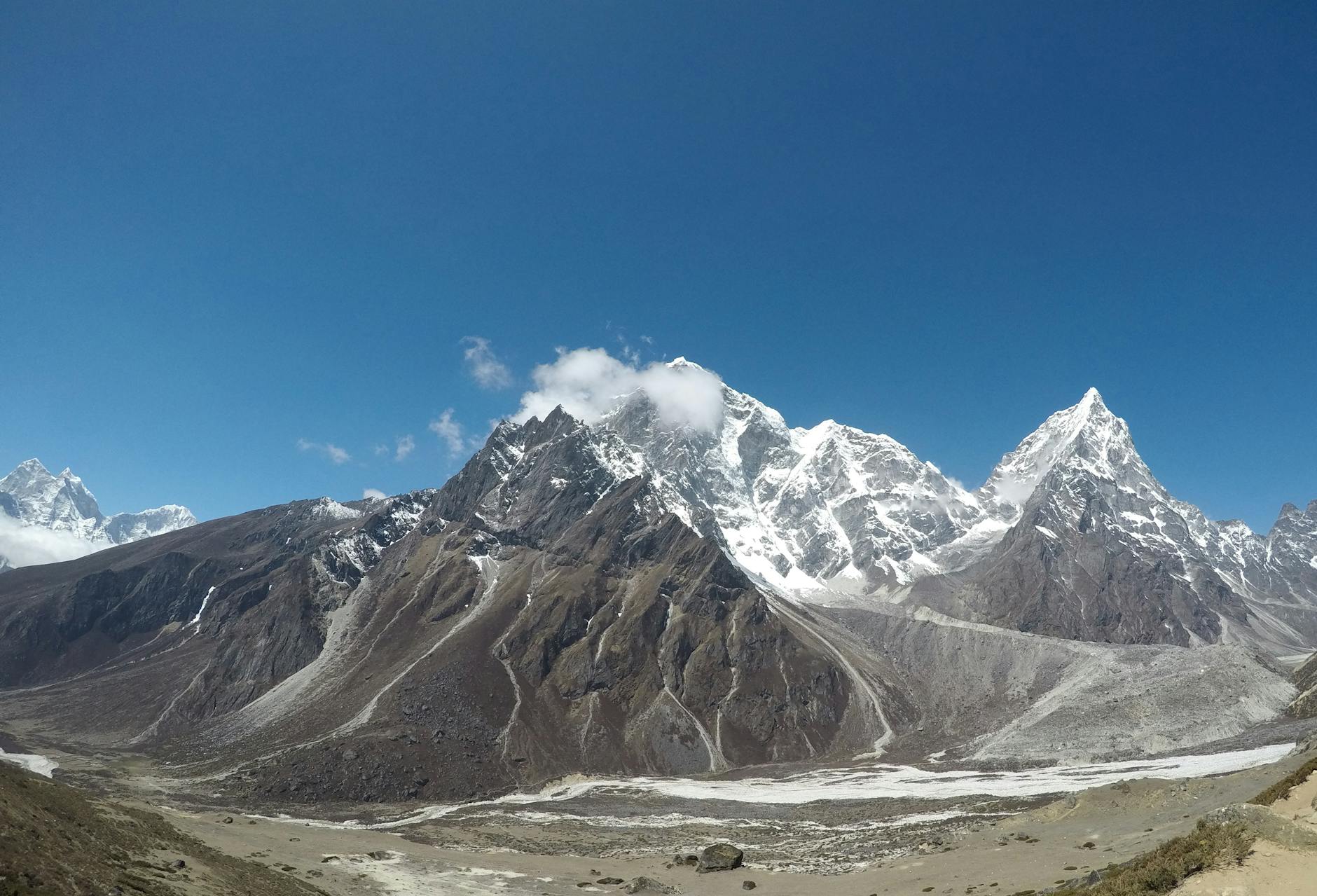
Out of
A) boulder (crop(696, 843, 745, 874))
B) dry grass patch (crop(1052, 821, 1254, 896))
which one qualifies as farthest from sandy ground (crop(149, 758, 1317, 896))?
dry grass patch (crop(1052, 821, 1254, 896))

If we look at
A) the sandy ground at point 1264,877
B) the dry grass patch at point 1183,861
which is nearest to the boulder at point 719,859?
the dry grass patch at point 1183,861

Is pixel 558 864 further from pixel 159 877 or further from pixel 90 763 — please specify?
pixel 90 763

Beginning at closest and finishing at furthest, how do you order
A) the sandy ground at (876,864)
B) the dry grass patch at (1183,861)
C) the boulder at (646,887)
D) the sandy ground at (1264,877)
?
the sandy ground at (1264,877), the dry grass patch at (1183,861), the sandy ground at (876,864), the boulder at (646,887)

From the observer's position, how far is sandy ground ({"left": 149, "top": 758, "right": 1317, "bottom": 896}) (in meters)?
57.1

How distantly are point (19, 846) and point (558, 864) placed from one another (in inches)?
2463

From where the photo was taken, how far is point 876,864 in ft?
237

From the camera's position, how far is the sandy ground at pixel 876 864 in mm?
57062

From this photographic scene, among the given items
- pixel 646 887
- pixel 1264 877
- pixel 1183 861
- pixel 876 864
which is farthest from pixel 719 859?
pixel 1264 877

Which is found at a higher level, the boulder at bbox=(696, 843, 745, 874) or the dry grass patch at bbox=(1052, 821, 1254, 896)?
the dry grass patch at bbox=(1052, 821, 1254, 896)

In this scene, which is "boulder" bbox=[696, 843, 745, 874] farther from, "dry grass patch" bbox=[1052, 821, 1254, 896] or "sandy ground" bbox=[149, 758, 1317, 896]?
"dry grass patch" bbox=[1052, 821, 1254, 896]

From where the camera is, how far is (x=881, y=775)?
6393 inches

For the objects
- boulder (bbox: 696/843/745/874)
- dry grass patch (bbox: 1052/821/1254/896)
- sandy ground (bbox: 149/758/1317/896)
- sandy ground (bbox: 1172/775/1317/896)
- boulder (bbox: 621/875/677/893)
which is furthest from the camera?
boulder (bbox: 696/843/745/874)

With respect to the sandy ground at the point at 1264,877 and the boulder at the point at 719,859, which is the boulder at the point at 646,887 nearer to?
the boulder at the point at 719,859

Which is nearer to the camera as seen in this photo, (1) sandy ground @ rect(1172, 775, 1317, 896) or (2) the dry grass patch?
(1) sandy ground @ rect(1172, 775, 1317, 896)
